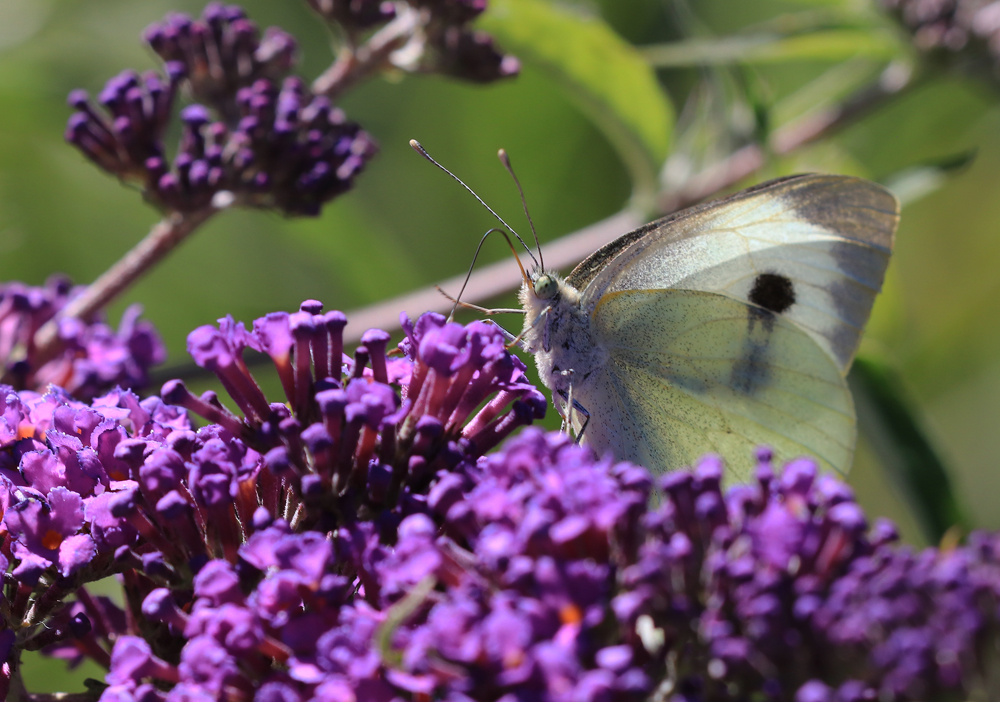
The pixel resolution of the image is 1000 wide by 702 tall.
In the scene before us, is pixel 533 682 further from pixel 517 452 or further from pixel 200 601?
pixel 200 601

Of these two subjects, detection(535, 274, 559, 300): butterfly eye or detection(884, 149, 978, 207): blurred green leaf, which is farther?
detection(884, 149, 978, 207): blurred green leaf

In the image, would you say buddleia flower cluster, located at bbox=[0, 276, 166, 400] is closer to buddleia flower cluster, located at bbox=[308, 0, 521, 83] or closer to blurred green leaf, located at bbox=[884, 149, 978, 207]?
buddleia flower cluster, located at bbox=[308, 0, 521, 83]

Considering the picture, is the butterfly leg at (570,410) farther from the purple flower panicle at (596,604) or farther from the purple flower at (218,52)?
the purple flower at (218,52)

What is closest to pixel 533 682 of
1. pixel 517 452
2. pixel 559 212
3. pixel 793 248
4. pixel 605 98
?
pixel 517 452

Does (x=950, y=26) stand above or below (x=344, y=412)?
above

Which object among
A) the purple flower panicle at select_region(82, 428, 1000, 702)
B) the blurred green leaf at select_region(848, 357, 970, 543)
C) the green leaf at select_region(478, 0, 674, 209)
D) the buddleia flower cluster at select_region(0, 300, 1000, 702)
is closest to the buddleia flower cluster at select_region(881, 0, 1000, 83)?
the green leaf at select_region(478, 0, 674, 209)

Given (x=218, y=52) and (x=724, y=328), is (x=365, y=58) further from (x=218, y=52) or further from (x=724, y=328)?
(x=724, y=328)

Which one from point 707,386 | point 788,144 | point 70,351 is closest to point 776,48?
point 788,144
